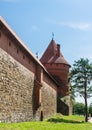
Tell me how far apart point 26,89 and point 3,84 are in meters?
5.76

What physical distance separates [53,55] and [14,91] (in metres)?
27.7

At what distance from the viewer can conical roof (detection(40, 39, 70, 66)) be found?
45.0 metres

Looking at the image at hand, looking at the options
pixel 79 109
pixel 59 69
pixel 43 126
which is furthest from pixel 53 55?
pixel 79 109

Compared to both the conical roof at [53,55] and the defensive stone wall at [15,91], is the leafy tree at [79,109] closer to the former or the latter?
the conical roof at [53,55]

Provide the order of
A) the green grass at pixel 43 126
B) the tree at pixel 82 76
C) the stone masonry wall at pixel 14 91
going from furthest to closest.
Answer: the tree at pixel 82 76, the stone masonry wall at pixel 14 91, the green grass at pixel 43 126

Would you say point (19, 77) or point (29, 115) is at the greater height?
point (19, 77)

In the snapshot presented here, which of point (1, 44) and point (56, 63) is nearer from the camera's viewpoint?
point (1, 44)

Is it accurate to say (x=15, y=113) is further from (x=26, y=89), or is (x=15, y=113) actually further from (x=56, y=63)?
(x=56, y=63)

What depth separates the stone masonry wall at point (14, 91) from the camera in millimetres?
16125

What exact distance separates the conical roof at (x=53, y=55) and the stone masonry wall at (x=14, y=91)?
857 inches

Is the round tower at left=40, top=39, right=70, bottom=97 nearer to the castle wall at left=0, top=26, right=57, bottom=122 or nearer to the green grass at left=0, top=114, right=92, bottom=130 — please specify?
the castle wall at left=0, top=26, right=57, bottom=122

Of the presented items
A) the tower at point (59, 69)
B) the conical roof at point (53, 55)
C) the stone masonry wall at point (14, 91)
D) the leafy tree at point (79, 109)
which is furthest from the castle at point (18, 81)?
the leafy tree at point (79, 109)

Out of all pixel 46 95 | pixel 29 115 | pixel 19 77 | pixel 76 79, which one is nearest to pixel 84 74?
pixel 76 79

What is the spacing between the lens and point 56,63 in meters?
44.5
